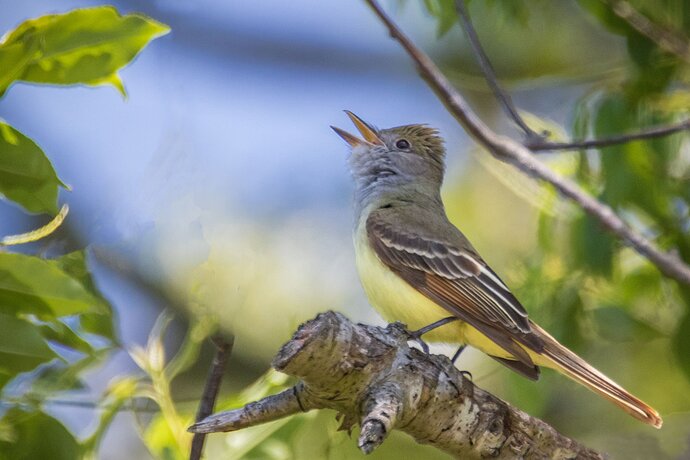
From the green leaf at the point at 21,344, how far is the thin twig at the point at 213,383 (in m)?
0.45

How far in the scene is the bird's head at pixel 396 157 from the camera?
595 cm

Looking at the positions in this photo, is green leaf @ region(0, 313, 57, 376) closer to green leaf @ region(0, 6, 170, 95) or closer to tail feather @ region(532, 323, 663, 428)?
green leaf @ region(0, 6, 170, 95)

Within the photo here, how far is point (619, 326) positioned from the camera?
530 cm

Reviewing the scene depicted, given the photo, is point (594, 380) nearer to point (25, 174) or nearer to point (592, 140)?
point (592, 140)

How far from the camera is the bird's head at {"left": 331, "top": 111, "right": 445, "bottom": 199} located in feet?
19.5

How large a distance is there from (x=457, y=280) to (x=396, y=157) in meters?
1.40

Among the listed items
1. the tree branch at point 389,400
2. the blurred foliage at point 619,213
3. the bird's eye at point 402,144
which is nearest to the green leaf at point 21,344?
the tree branch at point 389,400

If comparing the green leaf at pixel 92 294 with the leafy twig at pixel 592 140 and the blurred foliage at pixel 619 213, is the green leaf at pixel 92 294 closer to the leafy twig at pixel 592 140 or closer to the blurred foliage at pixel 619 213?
the leafy twig at pixel 592 140

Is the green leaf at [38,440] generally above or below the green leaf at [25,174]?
below

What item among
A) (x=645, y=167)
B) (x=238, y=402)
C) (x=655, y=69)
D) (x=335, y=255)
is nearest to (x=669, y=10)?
(x=655, y=69)

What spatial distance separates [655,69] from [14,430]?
141 inches

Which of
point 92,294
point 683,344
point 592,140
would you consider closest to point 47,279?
point 92,294

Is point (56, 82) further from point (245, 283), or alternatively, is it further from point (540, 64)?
point (540, 64)

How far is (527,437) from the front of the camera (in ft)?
11.7
